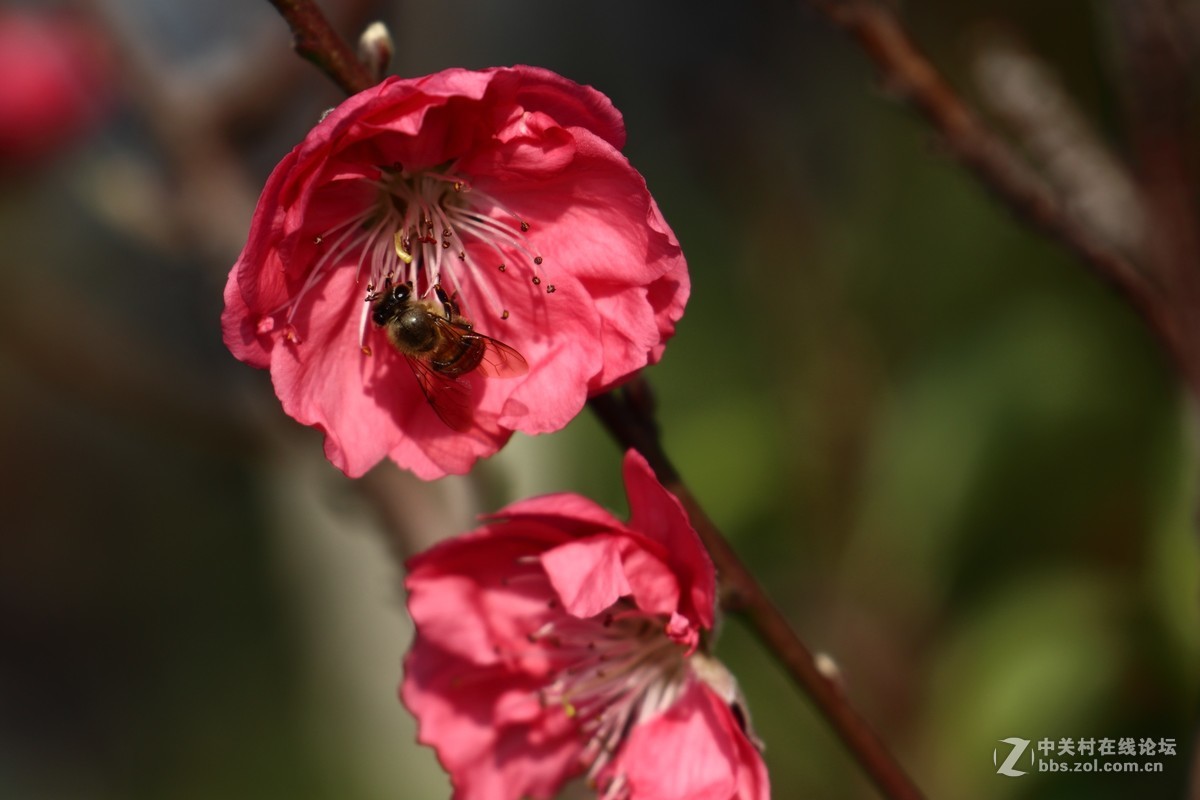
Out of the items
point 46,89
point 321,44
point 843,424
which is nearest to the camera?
point 321,44

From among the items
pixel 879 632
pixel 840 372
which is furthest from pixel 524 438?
pixel 879 632

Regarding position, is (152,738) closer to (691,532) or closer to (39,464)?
(39,464)

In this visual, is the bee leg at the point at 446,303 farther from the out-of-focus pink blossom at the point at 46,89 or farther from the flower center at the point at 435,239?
the out-of-focus pink blossom at the point at 46,89

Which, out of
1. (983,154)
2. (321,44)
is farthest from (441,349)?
(983,154)

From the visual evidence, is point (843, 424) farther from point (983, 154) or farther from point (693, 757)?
point (693, 757)

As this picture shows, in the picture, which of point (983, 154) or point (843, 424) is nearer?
point (983, 154)

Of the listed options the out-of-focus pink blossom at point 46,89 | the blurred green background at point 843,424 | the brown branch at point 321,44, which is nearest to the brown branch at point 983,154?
the blurred green background at point 843,424
